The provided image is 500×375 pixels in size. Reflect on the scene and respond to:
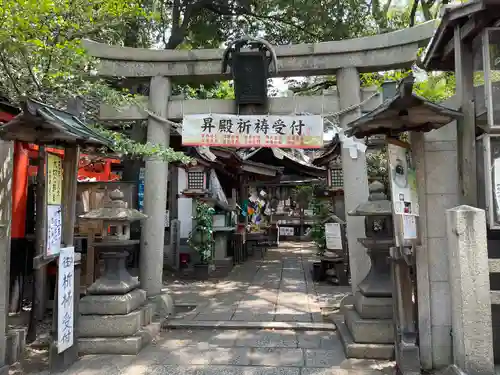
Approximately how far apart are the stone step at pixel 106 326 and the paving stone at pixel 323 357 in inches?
104

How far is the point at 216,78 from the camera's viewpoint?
783 cm

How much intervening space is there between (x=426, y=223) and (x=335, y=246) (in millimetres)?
6029

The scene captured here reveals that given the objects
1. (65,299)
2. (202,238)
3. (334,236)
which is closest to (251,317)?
(65,299)

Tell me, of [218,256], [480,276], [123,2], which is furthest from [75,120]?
[218,256]

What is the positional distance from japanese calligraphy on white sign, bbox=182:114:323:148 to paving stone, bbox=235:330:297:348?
10.8ft

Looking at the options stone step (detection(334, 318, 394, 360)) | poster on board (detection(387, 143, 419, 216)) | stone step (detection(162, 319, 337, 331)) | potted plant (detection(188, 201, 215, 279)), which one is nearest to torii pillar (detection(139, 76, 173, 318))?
stone step (detection(162, 319, 337, 331))

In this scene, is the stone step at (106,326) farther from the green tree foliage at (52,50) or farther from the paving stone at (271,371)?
the green tree foliage at (52,50)

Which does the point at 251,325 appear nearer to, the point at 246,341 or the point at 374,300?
the point at 246,341

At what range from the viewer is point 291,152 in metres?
19.1

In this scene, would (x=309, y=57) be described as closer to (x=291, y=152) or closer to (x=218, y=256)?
(x=218, y=256)

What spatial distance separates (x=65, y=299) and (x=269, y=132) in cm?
425

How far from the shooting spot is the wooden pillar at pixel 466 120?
4.44 metres

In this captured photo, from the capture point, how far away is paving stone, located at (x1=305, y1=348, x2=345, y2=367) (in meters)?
5.37

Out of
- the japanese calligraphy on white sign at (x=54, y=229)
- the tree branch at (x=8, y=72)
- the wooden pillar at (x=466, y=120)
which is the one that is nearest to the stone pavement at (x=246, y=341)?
the japanese calligraphy on white sign at (x=54, y=229)
